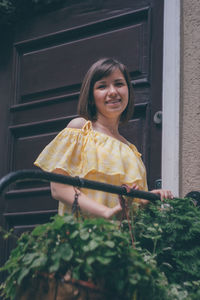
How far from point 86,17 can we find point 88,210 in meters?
1.90

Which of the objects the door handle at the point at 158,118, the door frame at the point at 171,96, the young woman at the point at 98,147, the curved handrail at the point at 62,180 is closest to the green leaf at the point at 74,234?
the curved handrail at the point at 62,180

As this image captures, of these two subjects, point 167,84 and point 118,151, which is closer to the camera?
point 118,151

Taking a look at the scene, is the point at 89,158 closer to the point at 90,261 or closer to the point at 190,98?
the point at 190,98

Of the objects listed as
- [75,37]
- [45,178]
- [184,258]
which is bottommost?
[184,258]

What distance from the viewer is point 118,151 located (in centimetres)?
265

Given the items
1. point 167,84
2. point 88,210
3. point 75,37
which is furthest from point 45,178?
point 75,37

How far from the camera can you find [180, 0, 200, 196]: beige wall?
293 centimetres

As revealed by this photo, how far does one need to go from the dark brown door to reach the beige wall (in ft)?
0.63

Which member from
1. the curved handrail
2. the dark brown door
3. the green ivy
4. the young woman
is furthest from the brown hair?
the green ivy

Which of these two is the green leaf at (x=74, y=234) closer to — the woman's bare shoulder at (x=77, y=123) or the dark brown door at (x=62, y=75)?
the woman's bare shoulder at (x=77, y=123)

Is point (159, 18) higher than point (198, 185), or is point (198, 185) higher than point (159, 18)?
point (159, 18)

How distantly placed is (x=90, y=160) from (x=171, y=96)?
0.85 m

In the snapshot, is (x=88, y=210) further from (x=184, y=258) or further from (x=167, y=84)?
(x=167, y=84)

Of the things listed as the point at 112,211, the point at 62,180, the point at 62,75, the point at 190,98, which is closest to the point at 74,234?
the point at 62,180
